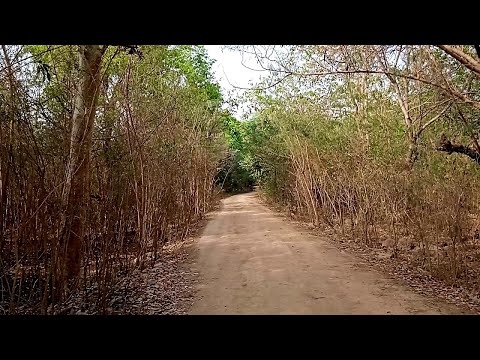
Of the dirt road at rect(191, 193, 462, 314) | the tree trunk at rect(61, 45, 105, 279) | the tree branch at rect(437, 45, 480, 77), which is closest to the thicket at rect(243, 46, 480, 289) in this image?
the tree branch at rect(437, 45, 480, 77)

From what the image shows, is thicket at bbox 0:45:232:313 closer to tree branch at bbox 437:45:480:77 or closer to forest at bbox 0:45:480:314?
forest at bbox 0:45:480:314

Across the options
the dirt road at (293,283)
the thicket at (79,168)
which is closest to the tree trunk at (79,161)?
the thicket at (79,168)

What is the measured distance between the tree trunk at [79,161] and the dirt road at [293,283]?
3.83ft

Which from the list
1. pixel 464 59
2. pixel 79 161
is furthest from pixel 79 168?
pixel 464 59

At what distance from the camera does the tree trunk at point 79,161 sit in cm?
282

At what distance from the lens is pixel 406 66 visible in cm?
532

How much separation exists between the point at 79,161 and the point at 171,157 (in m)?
3.64

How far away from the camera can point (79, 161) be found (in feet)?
10.7

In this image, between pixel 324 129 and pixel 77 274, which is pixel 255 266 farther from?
pixel 324 129

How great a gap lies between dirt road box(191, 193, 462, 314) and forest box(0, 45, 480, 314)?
0.66 metres

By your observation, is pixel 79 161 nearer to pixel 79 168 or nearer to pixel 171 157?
pixel 79 168

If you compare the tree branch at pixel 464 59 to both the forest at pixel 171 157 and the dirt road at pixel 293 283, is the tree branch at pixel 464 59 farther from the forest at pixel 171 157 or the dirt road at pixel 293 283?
the dirt road at pixel 293 283

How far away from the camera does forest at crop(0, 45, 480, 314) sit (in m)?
2.82
